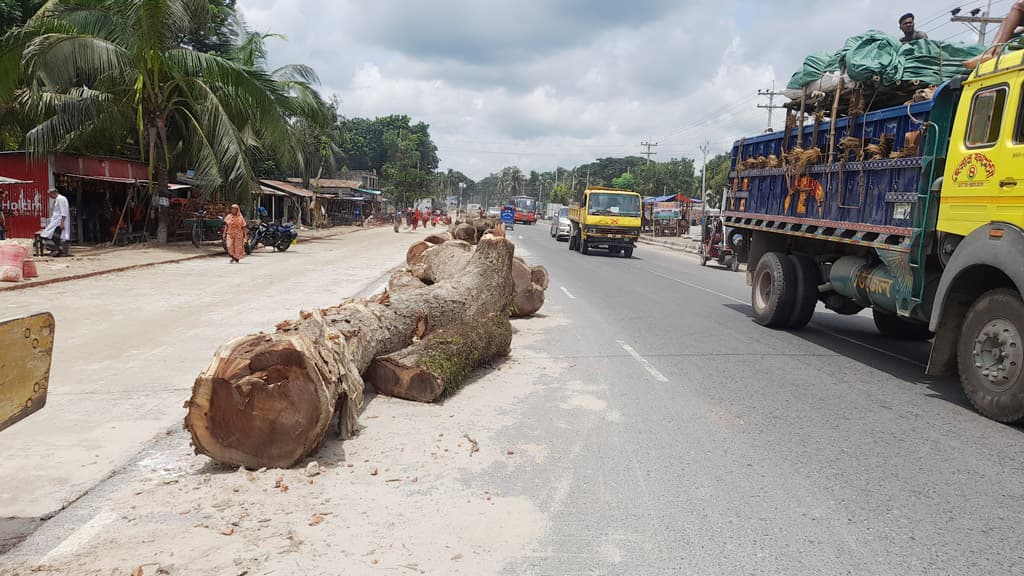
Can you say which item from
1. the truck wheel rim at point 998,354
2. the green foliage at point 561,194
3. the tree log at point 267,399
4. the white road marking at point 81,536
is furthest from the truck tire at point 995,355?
the green foliage at point 561,194

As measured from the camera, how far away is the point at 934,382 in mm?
6961

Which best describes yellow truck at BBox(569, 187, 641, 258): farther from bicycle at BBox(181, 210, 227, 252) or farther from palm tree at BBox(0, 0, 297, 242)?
bicycle at BBox(181, 210, 227, 252)

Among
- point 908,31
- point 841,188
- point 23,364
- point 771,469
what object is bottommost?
point 771,469

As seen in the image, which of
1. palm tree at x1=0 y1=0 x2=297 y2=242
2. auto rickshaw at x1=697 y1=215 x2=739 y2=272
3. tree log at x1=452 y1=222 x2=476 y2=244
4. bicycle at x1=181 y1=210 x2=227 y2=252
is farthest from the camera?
auto rickshaw at x1=697 y1=215 x2=739 y2=272

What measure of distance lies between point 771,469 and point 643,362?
3.19 m

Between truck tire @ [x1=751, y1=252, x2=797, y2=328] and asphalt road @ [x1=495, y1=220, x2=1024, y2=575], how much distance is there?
1.26m

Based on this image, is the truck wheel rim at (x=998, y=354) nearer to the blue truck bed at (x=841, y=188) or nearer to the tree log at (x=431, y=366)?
the blue truck bed at (x=841, y=188)

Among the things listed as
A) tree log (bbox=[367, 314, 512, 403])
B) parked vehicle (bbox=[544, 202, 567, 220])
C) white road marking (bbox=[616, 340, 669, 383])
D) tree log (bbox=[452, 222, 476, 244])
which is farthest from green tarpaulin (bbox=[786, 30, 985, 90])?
parked vehicle (bbox=[544, 202, 567, 220])

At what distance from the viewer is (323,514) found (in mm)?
3691

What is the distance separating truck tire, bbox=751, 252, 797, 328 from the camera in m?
9.74

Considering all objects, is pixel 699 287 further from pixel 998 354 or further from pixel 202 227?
pixel 202 227

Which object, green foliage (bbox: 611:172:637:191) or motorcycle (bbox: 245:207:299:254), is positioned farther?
green foliage (bbox: 611:172:637:191)

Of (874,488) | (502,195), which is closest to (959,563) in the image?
(874,488)

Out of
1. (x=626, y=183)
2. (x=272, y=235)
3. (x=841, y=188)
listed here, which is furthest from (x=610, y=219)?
(x=626, y=183)
